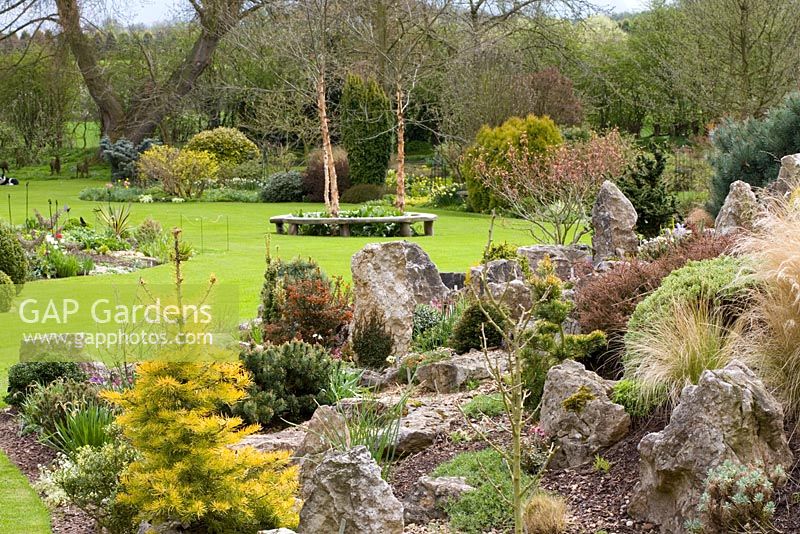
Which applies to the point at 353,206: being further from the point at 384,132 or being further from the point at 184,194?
the point at 184,194

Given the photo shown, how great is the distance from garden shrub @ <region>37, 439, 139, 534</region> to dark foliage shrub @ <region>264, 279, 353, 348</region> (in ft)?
11.5

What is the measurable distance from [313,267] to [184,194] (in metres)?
18.1

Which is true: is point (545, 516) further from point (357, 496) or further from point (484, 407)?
point (484, 407)

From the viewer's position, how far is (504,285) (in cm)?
909

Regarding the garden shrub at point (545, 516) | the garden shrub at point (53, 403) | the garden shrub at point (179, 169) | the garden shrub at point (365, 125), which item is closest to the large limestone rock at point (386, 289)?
the garden shrub at point (53, 403)

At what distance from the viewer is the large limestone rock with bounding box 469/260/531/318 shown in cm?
839

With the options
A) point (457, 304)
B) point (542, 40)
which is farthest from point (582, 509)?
point (542, 40)

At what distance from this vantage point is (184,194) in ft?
87.9

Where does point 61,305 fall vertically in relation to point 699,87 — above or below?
below

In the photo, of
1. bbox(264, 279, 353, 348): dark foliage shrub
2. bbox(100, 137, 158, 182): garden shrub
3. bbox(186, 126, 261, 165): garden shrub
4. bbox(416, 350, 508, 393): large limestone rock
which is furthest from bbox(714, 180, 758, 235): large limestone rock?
bbox(100, 137, 158, 182): garden shrub

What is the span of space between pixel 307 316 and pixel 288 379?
5.34 ft

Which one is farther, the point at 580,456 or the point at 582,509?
the point at 580,456

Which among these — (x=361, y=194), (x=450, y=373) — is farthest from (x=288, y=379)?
(x=361, y=194)

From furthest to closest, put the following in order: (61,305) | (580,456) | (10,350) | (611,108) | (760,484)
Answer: (611,108) < (61,305) < (10,350) < (580,456) < (760,484)
